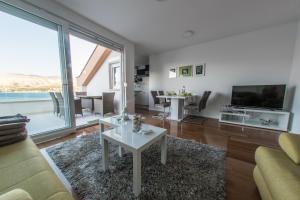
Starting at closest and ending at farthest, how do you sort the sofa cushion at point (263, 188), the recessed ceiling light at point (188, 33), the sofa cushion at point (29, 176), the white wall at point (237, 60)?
the sofa cushion at point (29, 176), the sofa cushion at point (263, 188), the white wall at point (237, 60), the recessed ceiling light at point (188, 33)

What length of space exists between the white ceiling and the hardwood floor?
8.05 feet

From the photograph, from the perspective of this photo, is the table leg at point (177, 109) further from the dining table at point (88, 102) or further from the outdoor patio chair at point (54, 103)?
the outdoor patio chair at point (54, 103)

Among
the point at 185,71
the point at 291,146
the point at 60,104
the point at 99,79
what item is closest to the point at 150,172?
the point at 291,146

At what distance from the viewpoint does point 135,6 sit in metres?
2.20

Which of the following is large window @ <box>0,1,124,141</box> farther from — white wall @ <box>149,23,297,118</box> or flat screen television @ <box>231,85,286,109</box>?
flat screen television @ <box>231,85,286,109</box>

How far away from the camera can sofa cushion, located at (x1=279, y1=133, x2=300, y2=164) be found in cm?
93

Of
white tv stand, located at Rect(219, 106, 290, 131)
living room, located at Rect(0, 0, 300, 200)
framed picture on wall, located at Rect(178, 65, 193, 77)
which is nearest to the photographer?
living room, located at Rect(0, 0, 300, 200)

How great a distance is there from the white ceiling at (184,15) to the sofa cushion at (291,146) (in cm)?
226

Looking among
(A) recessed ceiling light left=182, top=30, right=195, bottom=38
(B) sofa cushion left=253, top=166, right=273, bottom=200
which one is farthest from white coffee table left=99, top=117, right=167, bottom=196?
(A) recessed ceiling light left=182, top=30, right=195, bottom=38

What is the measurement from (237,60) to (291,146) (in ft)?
10.3

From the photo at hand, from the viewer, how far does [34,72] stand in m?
2.22

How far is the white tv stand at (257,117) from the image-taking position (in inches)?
109

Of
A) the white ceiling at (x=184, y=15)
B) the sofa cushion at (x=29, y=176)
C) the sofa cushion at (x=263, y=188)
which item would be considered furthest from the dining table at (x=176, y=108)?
the sofa cushion at (x=29, y=176)

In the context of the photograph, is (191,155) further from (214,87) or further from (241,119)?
(214,87)
